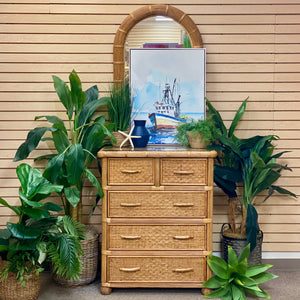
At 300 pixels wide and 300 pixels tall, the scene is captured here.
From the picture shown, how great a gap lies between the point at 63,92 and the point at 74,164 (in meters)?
0.69

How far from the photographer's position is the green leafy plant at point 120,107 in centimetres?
385

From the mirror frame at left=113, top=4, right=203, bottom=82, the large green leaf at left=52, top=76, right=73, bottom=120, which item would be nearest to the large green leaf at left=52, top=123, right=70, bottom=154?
the large green leaf at left=52, top=76, right=73, bottom=120

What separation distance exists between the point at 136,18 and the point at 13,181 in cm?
191

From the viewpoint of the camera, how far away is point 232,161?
155 inches

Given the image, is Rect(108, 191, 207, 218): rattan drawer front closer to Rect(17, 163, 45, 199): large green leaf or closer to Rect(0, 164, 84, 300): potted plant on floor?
Rect(0, 164, 84, 300): potted plant on floor

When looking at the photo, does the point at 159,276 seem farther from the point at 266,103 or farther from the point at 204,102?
the point at 266,103

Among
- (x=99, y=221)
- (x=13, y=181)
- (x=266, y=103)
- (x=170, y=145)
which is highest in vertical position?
(x=266, y=103)

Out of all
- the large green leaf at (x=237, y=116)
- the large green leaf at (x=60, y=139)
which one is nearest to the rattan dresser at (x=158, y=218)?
the large green leaf at (x=60, y=139)

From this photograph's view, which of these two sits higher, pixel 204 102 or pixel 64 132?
pixel 204 102

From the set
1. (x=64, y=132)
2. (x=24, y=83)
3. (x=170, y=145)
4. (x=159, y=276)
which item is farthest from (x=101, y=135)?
(x=159, y=276)

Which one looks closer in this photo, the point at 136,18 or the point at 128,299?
the point at 128,299

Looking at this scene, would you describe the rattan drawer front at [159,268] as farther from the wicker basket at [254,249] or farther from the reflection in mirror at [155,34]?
the reflection in mirror at [155,34]

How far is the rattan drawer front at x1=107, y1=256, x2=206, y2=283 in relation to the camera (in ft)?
A: 11.4

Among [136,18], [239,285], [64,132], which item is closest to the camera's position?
[239,285]
